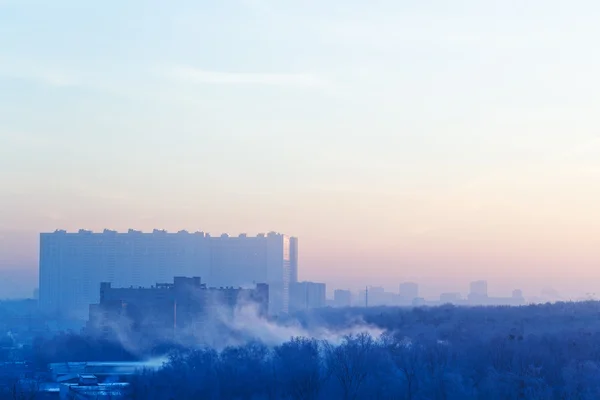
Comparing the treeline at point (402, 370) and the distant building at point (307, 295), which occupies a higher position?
the distant building at point (307, 295)

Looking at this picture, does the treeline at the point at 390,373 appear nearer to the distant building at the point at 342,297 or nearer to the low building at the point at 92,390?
the low building at the point at 92,390

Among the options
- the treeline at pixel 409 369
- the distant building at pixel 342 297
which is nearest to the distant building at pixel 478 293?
the distant building at pixel 342 297

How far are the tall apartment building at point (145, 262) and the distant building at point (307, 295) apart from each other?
62 centimetres

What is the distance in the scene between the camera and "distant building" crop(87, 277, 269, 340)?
55938 mm

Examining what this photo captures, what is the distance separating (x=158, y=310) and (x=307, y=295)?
101 ft

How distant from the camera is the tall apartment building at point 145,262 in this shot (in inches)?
3452

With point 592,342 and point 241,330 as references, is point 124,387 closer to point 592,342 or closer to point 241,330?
point 592,342

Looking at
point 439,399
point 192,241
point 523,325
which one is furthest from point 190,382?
point 192,241

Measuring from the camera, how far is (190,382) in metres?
32.1

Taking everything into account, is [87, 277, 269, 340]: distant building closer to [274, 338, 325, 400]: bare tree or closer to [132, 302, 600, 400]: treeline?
[132, 302, 600, 400]: treeline

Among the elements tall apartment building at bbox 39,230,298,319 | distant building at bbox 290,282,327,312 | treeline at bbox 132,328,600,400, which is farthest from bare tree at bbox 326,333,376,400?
distant building at bbox 290,282,327,312

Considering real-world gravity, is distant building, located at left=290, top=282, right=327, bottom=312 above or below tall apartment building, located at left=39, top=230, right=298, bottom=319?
below

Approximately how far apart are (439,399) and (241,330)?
27.3 m

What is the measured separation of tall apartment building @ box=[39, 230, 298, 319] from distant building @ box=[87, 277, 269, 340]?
24.4m
